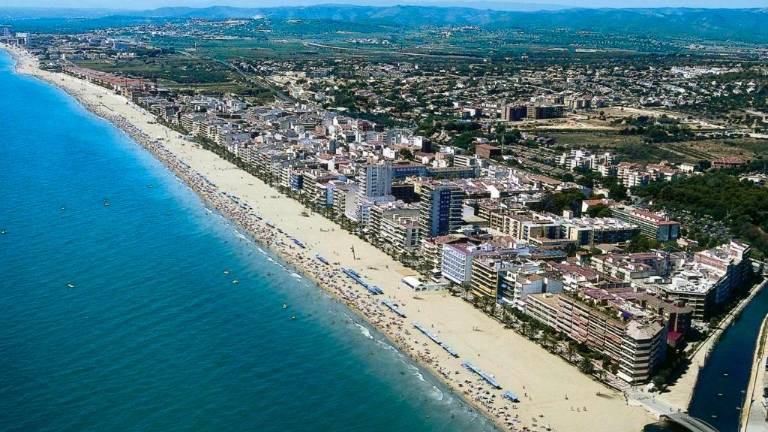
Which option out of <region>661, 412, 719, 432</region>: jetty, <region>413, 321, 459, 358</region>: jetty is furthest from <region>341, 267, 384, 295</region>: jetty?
<region>661, 412, 719, 432</region>: jetty

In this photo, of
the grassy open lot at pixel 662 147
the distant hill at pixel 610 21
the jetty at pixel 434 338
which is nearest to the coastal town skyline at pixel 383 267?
the jetty at pixel 434 338

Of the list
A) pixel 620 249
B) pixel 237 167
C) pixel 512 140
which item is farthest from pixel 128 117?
pixel 620 249

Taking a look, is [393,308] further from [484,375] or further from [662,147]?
[662,147]

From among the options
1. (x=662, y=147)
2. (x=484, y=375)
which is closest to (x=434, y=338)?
(x=484, y=375)

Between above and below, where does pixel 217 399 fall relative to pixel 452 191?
below

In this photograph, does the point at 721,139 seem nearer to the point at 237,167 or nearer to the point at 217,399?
the point at 237,167

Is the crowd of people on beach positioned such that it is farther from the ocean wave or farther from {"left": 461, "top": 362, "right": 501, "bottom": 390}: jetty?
the ocean wave
